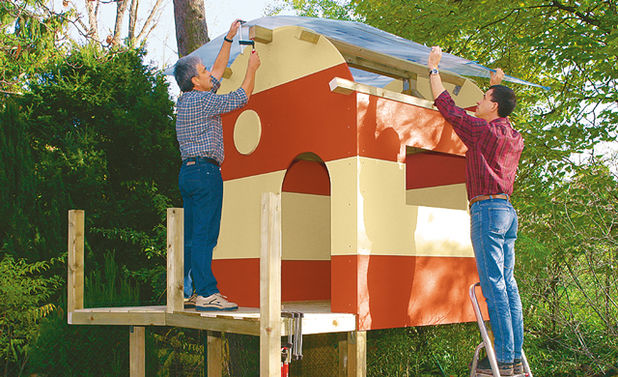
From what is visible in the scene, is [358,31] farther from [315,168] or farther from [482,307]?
[482,307]

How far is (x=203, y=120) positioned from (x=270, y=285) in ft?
5.27

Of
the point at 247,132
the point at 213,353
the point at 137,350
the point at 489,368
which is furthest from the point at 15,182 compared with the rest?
the point at 489,368

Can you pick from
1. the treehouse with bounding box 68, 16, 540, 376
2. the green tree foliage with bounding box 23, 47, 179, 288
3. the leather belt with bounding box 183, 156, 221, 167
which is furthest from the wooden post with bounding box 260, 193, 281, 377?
the green tree foliage with bounding box 23, 47, 179, 288

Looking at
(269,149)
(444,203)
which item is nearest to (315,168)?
(269,149)

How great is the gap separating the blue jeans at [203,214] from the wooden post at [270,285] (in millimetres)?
934

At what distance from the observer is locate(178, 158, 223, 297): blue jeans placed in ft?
14.8

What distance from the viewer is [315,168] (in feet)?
21.1

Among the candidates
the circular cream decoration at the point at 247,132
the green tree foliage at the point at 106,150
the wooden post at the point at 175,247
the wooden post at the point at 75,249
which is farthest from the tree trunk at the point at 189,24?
the wooden post at the point at 175,247

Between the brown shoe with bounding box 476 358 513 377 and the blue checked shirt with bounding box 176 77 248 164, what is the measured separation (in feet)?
8.21

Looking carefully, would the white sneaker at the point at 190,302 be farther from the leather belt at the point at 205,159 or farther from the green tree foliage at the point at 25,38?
the green tree foliage at the point at 25,38

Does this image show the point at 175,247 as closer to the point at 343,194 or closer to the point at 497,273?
the point at 343,194

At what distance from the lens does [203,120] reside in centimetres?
464

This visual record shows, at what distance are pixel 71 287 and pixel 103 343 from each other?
1992 mm

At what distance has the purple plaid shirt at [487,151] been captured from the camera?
14.0ft
